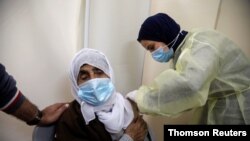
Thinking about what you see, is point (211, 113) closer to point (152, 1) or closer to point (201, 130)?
point (201, 130)

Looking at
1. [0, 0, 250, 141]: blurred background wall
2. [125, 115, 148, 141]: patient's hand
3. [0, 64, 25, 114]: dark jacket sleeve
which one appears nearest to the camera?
[0, 64, 25, 114]: dark jacket sleeve

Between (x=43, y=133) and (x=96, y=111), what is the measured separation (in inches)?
12.4

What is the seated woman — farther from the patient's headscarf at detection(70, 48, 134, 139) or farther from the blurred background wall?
the blurred background wall

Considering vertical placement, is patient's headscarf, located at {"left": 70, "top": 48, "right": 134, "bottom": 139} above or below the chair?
above

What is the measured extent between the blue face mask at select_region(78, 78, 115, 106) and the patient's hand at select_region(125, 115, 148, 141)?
21 centimetres

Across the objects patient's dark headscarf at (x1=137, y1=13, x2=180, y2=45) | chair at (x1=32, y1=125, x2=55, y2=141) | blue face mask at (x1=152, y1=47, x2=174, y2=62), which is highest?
patient's dark headscarf at (x1=137, y1=13, x2=180, y2=45)

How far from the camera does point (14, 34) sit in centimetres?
157

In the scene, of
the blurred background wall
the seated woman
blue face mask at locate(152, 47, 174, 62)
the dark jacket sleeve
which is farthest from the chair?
blue face mask at locate(152, 47, 174, 62)

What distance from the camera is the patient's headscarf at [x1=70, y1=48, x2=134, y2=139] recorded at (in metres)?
1.32

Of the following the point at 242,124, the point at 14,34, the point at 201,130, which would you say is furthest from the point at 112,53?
the point at 242,124

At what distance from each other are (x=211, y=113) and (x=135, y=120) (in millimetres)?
432

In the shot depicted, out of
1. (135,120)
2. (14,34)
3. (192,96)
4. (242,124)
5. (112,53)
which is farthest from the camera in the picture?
(112,53)

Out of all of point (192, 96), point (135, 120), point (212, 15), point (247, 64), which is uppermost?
point (212, 15)

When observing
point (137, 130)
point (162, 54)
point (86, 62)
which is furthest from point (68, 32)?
point (137, 130)
